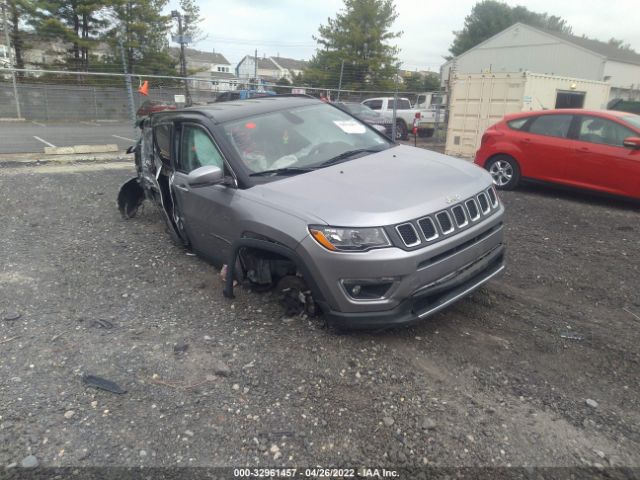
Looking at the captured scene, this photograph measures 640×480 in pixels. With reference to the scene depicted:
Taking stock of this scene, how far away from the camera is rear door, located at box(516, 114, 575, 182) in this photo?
7805mm

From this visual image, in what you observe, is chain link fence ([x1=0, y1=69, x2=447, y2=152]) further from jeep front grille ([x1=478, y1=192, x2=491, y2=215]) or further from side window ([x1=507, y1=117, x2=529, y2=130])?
jeep front grille ([x1=478, y1=192, x2=491, y2=215])

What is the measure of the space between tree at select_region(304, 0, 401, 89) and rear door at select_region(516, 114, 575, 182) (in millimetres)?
28190

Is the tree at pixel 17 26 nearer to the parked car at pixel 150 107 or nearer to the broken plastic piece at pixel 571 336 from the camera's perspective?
the parked car at pixel 150 107

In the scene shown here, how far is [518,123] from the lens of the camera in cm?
856

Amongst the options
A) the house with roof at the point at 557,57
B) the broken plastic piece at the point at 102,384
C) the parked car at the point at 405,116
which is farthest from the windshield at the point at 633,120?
the house with roof at the point at 557,57

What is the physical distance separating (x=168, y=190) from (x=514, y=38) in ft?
140

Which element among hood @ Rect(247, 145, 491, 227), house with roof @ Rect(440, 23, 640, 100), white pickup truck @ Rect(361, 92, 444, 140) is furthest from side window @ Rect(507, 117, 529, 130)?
house with roof @ Rect(440, 23, 640, 100)

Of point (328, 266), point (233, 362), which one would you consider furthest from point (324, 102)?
point (233, 362)

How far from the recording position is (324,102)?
5047mm

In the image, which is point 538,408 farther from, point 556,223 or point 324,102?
point 556,223

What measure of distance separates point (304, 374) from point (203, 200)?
1861 mm

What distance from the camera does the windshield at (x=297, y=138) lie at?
3.98 m

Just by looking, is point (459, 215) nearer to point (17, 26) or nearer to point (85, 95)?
point (85, 95)

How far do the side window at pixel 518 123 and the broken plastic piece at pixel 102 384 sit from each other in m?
7.78
